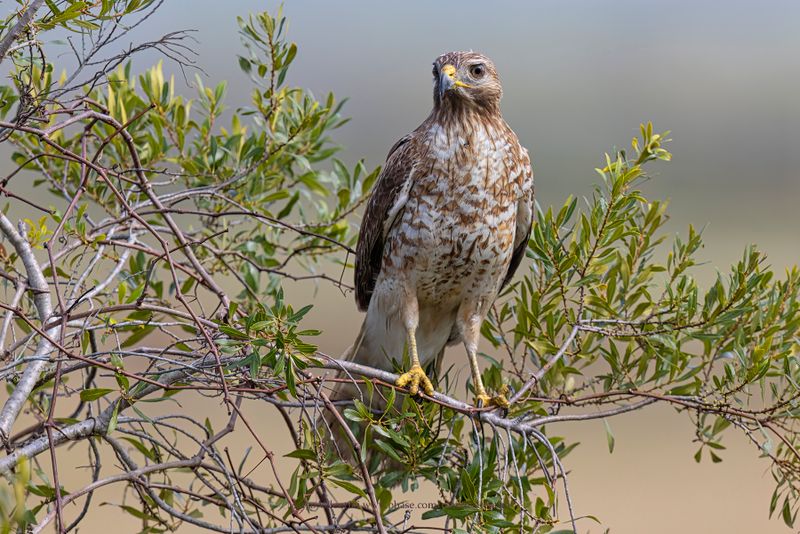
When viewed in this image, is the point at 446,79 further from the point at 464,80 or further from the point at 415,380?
the point at 415,380

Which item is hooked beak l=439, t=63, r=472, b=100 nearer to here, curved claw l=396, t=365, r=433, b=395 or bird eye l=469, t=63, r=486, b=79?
bird eye l=469, t=63, r=486, b=79

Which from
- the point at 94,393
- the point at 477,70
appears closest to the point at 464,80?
the point at 477,70

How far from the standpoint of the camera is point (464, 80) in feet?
14.1

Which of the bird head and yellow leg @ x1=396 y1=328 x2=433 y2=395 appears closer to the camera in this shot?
yellow leg @ x1=396 y1=328 x2=433 y2=395

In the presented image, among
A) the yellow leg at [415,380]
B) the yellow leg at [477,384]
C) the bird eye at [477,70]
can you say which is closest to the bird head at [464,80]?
the bird eye at [477,70]

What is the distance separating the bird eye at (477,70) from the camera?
4.34 metres

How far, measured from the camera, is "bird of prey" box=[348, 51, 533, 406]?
4.16 m

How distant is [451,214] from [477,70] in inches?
26.4

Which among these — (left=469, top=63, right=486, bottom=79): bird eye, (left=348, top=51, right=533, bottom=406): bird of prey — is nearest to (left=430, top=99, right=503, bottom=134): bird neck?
(left=348, top=51, right=533, bottom=406): bird of prey

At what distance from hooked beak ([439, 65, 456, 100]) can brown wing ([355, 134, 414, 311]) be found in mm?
272

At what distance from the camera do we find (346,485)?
2920mm

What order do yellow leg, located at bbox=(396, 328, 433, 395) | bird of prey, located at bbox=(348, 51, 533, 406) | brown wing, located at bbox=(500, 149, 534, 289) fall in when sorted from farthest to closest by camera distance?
brown wing, located at bbox=(500, 149, 534, 289)
bird of prey, located at bbox=(348, 51, 533, 406)
yellow leg, located at bbox=(396, 328, 433, 395)

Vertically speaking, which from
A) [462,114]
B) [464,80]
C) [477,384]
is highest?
[464,80]

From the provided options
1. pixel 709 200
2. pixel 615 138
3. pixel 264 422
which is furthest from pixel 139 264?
pixel 615 138
